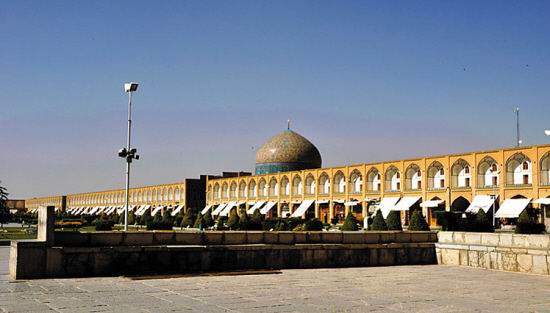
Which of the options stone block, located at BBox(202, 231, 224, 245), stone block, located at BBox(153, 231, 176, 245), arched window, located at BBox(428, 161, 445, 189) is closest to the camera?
stone block, located at BBox(153, 231, 176, 245)

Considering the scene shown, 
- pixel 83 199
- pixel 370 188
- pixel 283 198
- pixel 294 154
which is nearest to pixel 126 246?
pixel 370 188

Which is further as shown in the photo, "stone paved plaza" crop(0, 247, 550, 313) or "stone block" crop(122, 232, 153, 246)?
"stone block" crop(122, 232, 153, 246)

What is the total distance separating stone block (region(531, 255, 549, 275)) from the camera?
13.9 metres

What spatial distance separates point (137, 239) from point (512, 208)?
29.1 metres

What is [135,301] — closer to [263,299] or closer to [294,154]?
[263,299]

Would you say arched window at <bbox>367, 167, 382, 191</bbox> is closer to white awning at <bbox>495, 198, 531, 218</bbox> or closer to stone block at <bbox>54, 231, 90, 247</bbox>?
white awning at <bbox>495, 198, 531, 218</bbox>

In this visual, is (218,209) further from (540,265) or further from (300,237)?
(540,265)

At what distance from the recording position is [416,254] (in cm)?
1661

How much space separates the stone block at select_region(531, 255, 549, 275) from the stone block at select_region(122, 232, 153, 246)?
27.5 ft

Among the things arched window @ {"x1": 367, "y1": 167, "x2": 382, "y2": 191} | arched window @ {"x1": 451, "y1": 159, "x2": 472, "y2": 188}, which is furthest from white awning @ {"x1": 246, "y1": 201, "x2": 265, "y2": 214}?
arched window @ {"x1": 451, "y1": 159, "x2": 472, "y2": 188}

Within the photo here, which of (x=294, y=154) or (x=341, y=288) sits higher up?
(x=294, y=154)

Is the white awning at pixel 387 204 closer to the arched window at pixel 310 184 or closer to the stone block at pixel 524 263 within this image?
the arched window at pixel 310 184

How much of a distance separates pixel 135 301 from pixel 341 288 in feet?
12.3

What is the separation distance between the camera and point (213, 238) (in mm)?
14094
